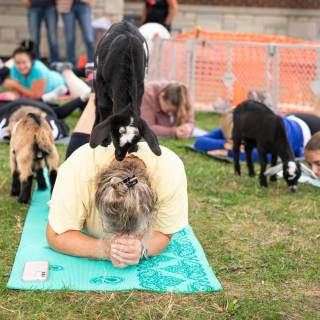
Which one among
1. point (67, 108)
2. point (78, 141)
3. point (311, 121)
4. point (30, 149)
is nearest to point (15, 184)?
point (30, 149)

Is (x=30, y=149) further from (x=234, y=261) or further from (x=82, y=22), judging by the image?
(x=82, y=22)

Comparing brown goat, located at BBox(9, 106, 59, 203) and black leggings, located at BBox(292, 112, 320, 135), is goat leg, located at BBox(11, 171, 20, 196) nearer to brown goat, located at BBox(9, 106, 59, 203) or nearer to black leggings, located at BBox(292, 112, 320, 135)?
brown goat, located at BBox(9, 106, 59, 203)

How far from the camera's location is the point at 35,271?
302 centimetres

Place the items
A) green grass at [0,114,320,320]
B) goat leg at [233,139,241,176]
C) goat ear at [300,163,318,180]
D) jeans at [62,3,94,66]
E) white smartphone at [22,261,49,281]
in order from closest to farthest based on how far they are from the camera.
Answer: green grass at [0,114,320,320]
white smartphone at [22,261,49,281]
goat ear at [300,163,318,180]
goat leg at [233,139,241,176]
jeans at [62,3,94,66]

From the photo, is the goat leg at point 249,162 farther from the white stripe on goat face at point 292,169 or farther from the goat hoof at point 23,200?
the goat hoof at point 23,200

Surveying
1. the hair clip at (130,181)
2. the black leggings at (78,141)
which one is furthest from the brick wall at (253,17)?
the hair clip at (130,181)

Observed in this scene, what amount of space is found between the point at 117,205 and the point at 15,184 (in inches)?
77.4

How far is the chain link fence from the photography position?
25.1 ft

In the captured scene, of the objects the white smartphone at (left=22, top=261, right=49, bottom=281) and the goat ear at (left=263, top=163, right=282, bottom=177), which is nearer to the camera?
the white smartphone at (left=22, top=261, right=49, bottom=281)

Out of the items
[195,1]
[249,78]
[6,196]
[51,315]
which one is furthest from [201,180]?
[195,1]

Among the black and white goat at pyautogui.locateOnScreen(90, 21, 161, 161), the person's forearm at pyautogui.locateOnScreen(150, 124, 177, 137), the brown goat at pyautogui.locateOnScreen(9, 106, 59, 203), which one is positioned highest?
the black and white goat at pyautogui.locateOnScreen(90, 21, 161, 161)

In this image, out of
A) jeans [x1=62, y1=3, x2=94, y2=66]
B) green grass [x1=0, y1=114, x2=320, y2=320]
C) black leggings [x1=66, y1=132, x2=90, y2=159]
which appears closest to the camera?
green grass [x1=0, y1=114, x2=320, y2=320]

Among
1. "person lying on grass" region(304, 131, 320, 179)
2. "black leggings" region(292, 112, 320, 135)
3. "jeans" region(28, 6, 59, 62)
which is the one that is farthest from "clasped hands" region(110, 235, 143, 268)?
"jeans" region(28, 6, 59, 62)

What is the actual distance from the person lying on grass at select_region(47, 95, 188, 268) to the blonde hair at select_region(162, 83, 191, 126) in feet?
12.4
